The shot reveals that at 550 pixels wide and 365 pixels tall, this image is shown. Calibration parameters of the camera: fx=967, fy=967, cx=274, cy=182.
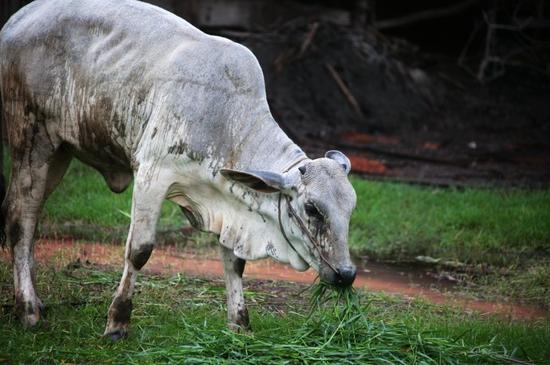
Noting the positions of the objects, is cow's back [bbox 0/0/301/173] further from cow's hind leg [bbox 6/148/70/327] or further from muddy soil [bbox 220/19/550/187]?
muddy soil [bbox 220/19/550/187]

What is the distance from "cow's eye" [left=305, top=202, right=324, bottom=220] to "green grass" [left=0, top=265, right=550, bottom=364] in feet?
1.71

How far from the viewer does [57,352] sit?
5090 millimetres

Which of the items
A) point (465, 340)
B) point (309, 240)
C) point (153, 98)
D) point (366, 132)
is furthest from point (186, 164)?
point (366, 132)

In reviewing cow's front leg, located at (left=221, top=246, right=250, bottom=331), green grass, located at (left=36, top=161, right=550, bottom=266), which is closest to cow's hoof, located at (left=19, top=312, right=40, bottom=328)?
cow's front leg, located at (left=221, top=246, right=250, bottom=331)

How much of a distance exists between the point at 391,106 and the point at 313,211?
8.88 metres

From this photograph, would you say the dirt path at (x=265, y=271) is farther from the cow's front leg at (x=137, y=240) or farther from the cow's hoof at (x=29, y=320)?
the cow's front leg at (x=137, y=240)

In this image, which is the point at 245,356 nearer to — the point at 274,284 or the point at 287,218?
the point at 287,218

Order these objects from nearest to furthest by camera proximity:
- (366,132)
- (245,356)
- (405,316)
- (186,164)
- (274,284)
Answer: (245,356) < (186,164) < (405,316) < (274,284) < (366,132)

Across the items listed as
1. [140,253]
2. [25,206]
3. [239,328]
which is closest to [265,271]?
[239,328]

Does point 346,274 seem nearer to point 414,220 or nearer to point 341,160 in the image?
point 341,160

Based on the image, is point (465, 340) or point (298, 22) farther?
point (298, 22)

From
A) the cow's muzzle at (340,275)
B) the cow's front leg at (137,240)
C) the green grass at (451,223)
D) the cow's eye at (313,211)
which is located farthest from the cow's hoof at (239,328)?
the green grass at (451,223)

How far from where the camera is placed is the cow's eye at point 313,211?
5035 millimetres

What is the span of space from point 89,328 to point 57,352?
19.3 inches
